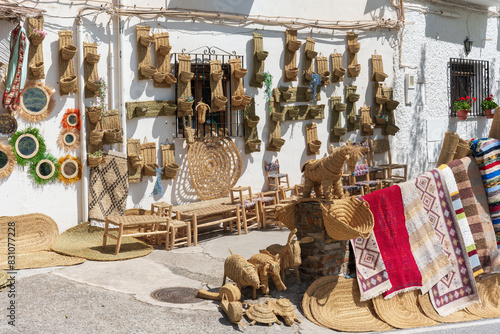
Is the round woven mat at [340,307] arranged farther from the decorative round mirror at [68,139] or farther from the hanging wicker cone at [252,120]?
the hanging wicker cone at [252,120]

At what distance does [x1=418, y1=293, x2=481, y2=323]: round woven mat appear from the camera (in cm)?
566

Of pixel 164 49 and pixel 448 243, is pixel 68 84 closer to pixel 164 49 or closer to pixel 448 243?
pixel 164 49

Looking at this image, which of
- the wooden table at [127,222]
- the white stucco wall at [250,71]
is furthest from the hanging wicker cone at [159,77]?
the wooden table at [127,222]

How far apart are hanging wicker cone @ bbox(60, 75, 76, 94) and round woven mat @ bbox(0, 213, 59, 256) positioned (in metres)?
1.73

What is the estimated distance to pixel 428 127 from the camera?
12.4m

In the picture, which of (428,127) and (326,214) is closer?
(326,214)

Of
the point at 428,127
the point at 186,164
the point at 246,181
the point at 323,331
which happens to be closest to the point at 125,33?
the point at 186,164

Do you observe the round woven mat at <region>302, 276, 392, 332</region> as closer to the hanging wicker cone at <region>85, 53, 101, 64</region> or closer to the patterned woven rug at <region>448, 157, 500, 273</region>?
the patterned woven rug at <region>448, 157, 500, 273</region>

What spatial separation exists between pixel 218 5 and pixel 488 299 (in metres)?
6.11

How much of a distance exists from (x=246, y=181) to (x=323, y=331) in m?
4.89

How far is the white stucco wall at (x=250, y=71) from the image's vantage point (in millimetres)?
8094

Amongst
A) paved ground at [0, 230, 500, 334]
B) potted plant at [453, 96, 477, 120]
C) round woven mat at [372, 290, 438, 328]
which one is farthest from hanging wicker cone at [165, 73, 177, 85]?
potted plant at [453, 96, 477, 120]

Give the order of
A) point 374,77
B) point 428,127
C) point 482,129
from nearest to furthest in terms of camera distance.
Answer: point 374,77
point 428,127
point 482,129

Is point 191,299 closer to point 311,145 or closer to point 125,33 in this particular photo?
point 125,33
